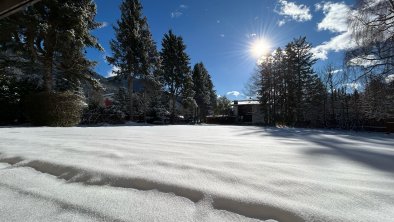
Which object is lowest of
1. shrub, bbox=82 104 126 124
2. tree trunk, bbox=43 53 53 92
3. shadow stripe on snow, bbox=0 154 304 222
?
shadow stripe on snow, bbox=0 154 304 222

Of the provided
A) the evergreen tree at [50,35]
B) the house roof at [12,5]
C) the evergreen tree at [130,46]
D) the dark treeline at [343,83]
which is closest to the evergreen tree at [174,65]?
the evergreen tree at [130,46]

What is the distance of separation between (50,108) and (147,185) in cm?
825

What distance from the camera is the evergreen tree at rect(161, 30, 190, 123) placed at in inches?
903

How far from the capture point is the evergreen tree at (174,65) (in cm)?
2294

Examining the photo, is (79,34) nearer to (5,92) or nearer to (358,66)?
(5,92)

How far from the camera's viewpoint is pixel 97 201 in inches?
33.2

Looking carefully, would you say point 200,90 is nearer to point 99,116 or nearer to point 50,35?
point 99,116

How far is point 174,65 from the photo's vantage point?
907 inches

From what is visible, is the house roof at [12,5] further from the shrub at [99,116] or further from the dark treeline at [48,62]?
the shrub at [99,116]

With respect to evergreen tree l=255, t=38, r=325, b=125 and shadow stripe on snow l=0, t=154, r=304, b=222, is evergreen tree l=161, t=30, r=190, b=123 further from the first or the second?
shadow stripe on snow l=0, t=154, r=304, b=222

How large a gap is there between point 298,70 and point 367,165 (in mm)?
24977

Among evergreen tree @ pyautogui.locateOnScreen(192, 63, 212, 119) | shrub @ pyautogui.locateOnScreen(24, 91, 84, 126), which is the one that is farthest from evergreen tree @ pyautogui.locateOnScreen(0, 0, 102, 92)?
evergreen tree @ pyautogui.locateOnScreen(192, 63, 212, 119)

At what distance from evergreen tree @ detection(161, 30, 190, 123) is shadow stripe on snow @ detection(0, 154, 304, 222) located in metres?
21.5

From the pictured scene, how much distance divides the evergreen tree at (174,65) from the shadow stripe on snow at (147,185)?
70.4 ft
